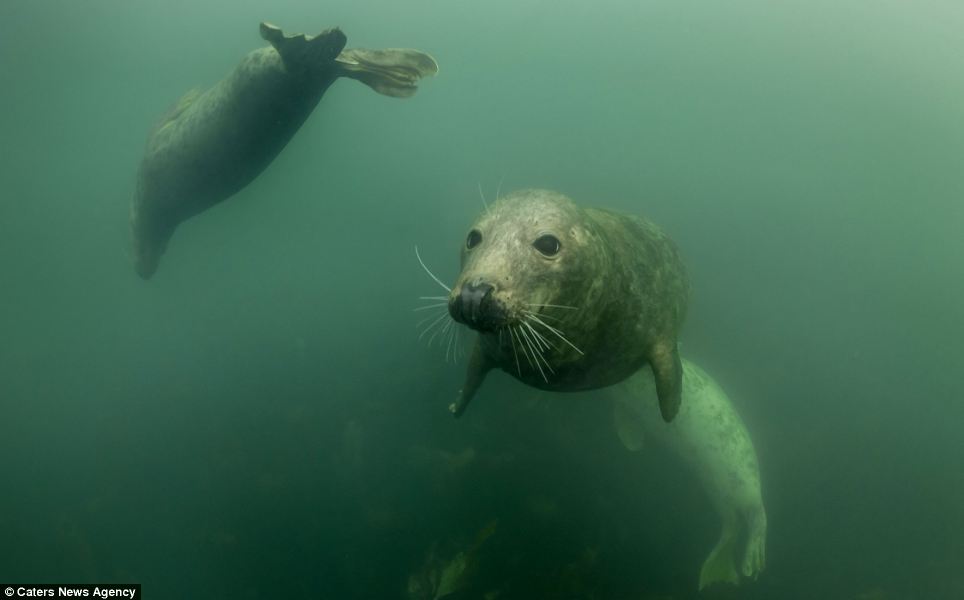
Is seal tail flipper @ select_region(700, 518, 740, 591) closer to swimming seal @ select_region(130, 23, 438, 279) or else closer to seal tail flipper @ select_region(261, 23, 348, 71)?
swimming seal @ select_region(130, 23, 438, 279)

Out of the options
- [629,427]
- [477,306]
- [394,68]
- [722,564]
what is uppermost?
[394,68]

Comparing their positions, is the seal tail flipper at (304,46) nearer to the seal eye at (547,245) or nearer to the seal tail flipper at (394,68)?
the seal tail flipper at (394,68)

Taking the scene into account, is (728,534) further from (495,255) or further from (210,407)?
(210,407)

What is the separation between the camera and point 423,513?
194 inches

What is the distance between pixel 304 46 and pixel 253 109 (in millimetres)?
951

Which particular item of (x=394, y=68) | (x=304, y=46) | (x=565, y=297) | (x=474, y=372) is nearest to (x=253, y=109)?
(x=304, y=46)

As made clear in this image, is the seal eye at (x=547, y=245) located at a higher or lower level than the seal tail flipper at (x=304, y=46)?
lower

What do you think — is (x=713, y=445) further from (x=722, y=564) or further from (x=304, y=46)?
(x=304, y=46)

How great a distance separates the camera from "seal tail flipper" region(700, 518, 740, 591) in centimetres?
411

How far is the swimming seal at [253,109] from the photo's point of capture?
15.7 ft

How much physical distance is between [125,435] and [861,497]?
31.8 ft

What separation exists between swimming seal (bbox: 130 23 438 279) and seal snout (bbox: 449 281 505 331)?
3.64m

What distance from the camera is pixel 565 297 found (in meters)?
2.44

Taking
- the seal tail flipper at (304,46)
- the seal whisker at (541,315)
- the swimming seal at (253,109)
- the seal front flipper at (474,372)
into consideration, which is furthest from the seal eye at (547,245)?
the swimming seal at (253,109)
